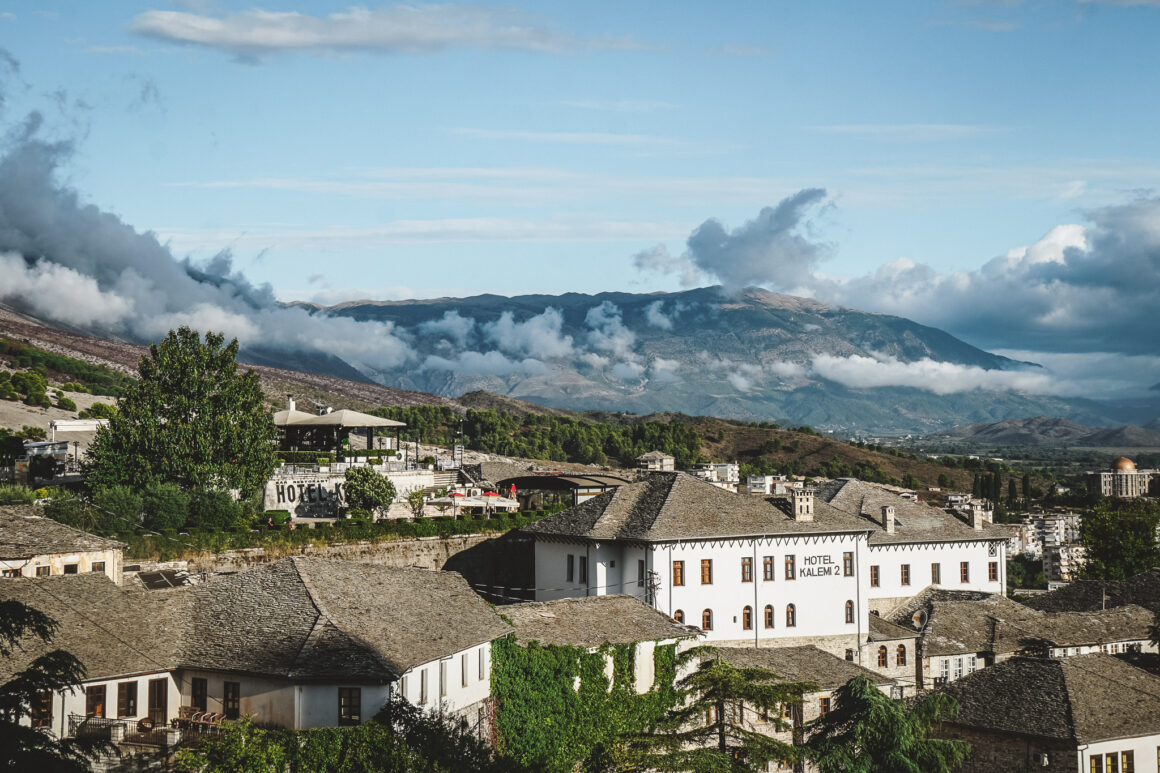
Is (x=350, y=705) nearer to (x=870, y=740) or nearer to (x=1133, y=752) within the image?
(x=870, y=740)

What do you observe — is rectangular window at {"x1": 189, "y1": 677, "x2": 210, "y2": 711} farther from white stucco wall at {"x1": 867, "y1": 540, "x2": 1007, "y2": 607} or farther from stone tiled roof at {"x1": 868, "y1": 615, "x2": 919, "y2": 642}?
white stucco wall at {"x1": 867, "y1": 540, "x2": 1007, "y2": 607}

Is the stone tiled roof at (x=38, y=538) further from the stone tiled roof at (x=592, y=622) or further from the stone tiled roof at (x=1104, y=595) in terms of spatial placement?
the stone tiled roof at (x=1104, y=595)

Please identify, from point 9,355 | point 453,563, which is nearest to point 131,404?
point 453,563

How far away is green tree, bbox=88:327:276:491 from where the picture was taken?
61344mm

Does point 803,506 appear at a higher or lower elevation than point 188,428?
lower

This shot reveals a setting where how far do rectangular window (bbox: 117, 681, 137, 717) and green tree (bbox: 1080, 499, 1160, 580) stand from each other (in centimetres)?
7360

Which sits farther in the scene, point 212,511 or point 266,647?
point 212,511

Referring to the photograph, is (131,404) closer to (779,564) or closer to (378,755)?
(779,564)

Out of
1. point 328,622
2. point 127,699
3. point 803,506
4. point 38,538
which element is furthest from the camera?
point 803,506

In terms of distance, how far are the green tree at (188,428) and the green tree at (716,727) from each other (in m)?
26.8

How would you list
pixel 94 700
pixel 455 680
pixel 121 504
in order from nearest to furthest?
pixel 94 700, pixel 455 680, pixel 121 504

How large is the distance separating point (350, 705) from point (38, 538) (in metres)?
15.6

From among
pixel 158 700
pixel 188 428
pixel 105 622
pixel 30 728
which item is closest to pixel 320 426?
pixel 188 428

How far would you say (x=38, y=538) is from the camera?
43438mm
